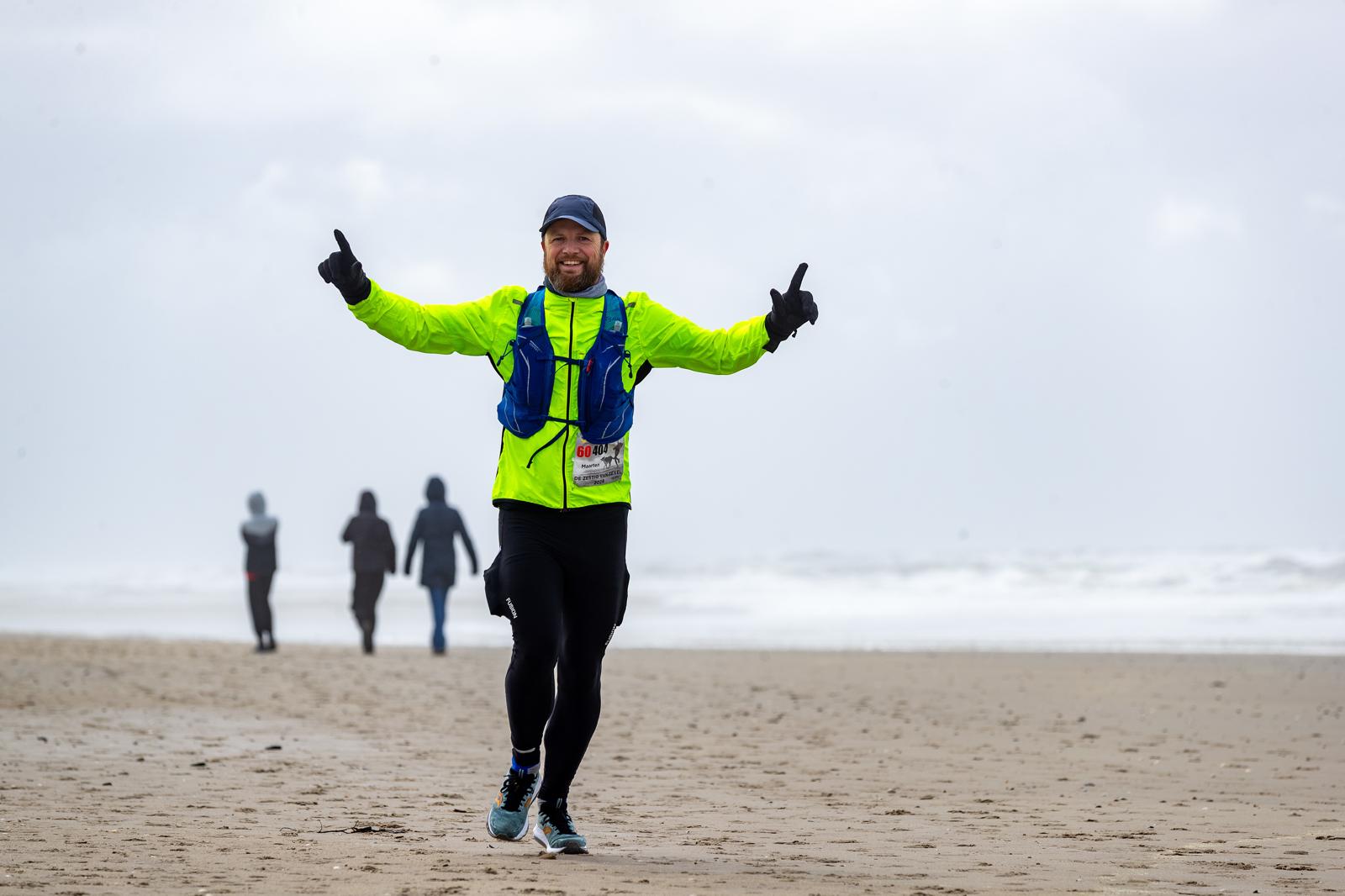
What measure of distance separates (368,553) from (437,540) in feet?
2.90

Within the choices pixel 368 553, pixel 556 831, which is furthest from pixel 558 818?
pixel 368 553

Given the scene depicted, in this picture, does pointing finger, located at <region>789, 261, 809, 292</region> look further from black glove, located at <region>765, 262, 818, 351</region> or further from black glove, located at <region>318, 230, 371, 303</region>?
black glove, located at <region>318, 230, 371, 303</region>

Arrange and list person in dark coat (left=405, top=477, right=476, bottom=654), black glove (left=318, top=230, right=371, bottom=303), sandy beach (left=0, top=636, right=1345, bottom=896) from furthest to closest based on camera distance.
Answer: person in dark coat (left=405, top=477, right=476, bottom=654) → black glove (left=318, top=230, right=371, bottom=303) → sandy beach (left=0, top=636, right=1345, bottom=896)

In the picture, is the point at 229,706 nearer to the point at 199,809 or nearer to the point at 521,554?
the point at 199,809

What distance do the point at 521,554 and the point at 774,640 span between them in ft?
49.4

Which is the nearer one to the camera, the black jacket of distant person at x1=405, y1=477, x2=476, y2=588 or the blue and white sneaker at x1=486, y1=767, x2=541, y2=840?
the blue and white sneaker at x1=486, y1=767, x2=541, y2=840

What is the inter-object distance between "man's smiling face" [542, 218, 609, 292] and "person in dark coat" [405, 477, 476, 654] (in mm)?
11925

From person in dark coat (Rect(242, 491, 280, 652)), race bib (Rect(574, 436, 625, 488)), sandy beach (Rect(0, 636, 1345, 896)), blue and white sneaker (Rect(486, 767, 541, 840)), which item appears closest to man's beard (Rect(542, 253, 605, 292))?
race bib (Rect(574, 436, 625, 488))

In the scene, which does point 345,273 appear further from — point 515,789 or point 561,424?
point 515,789

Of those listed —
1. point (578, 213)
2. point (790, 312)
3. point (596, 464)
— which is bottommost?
point (596, 464)

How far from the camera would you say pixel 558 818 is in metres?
4.79

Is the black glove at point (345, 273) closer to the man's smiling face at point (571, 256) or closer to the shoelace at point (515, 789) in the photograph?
the man's smiling face at point (571, 256)

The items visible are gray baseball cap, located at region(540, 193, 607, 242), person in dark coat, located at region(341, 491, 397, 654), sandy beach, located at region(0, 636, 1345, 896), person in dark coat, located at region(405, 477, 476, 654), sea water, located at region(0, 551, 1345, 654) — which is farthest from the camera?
sea water, located at region(0, 551, 1345, 654)

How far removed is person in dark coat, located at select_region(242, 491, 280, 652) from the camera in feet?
55.9
